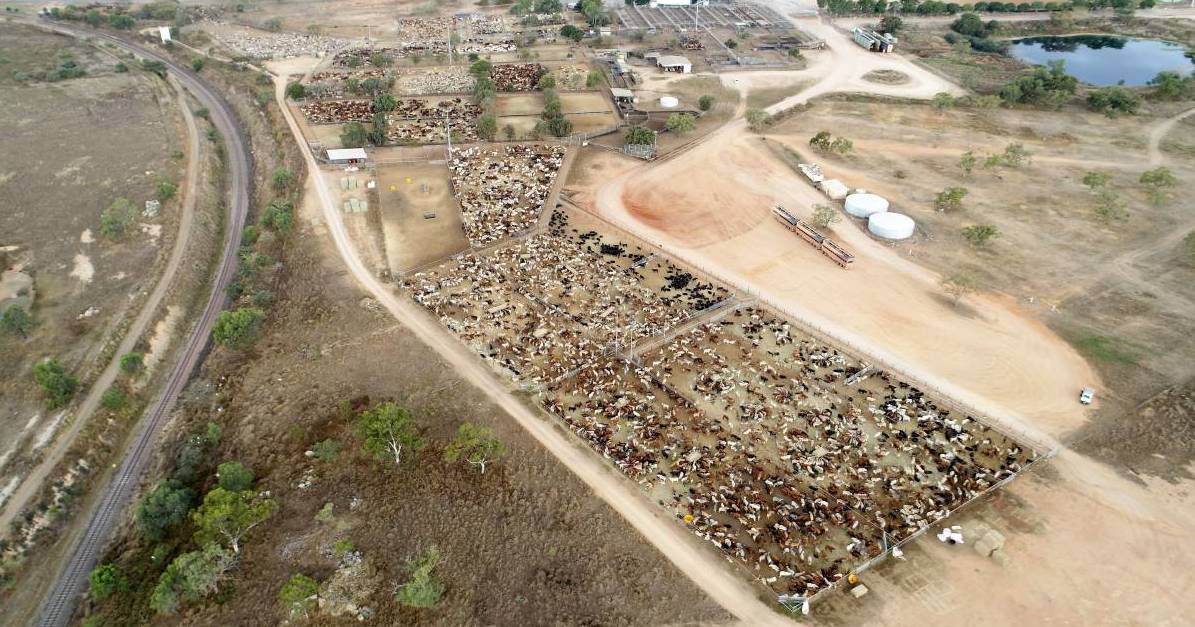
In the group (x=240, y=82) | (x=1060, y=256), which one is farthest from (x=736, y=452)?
(x=240, y=82)

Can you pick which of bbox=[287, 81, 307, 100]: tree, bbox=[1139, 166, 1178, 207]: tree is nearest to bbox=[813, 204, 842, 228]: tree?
bbox=[1139, 166, 1178, 207]: tree

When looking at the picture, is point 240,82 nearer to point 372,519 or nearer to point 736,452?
point 372,519

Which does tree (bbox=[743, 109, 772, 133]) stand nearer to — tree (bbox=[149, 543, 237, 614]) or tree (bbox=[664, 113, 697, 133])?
tree (bbox=[664, 113, 697, 133])

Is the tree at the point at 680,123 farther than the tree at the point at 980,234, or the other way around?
the tree at the point at 680,123

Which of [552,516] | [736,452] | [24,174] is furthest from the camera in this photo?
[24,174]

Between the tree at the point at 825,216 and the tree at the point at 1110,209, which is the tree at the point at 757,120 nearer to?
the tree at the point at 825,216

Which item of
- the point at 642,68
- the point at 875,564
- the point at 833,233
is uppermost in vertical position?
the point at 642,68

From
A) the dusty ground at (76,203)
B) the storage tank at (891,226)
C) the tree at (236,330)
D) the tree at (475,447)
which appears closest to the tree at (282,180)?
the dusty ground at (76,203)
